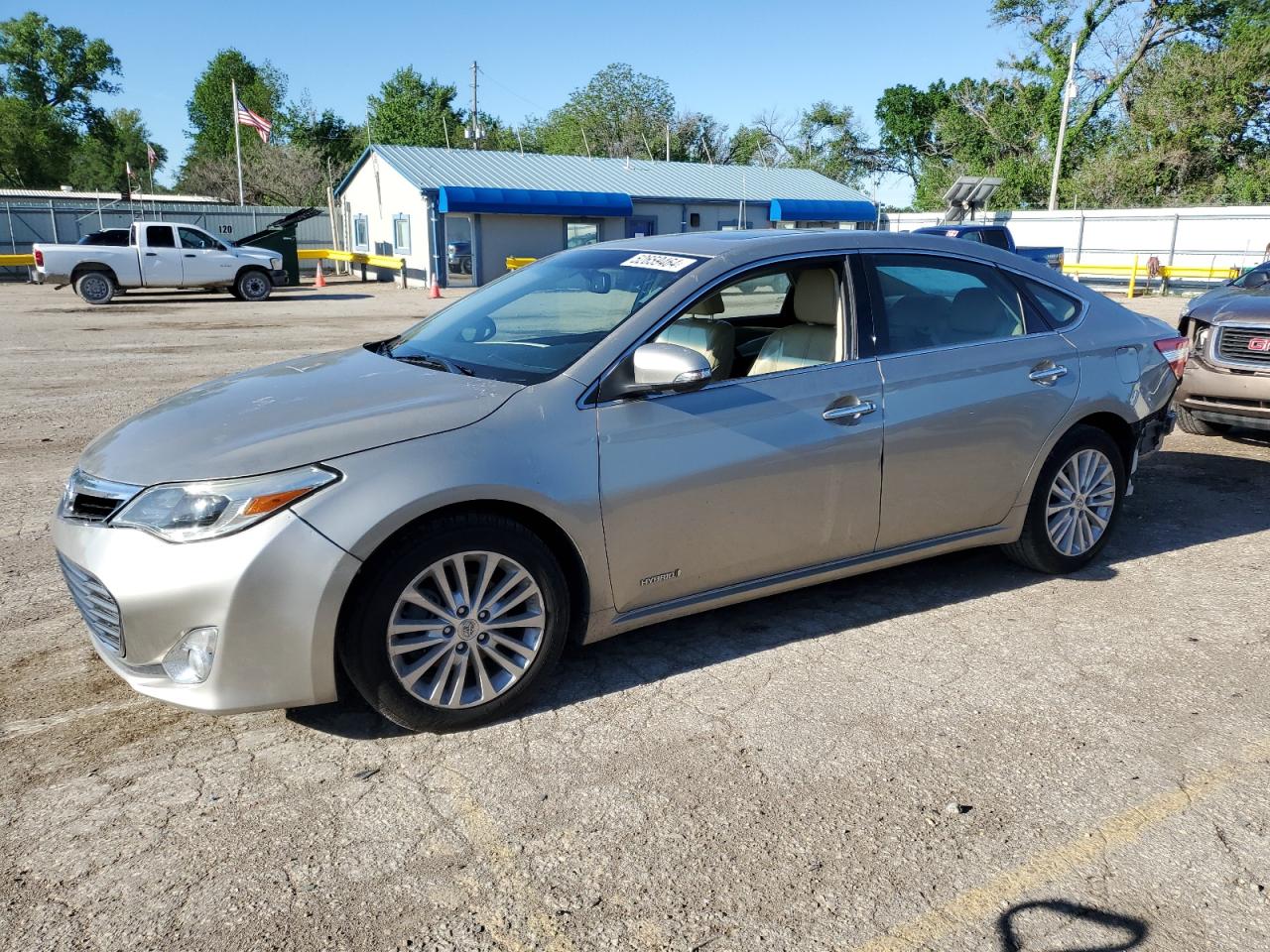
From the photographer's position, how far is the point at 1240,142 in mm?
45062

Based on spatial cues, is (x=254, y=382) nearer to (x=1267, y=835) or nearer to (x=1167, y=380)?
(x=1267, y=835)

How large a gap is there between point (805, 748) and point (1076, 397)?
7.97 ft

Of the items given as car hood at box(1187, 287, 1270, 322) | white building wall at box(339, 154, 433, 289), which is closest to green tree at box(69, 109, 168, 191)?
white building wall at box(339, 154, 433, 289)

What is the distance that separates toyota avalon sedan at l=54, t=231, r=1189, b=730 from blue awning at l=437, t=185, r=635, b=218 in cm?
2850

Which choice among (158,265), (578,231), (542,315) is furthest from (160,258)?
(542,315)

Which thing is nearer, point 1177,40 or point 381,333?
point 381,333

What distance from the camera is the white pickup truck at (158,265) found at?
2195cm

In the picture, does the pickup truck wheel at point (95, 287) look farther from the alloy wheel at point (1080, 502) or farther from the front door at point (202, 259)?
the alloy wheel at point (1080, 502)

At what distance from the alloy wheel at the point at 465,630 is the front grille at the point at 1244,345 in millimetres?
6415

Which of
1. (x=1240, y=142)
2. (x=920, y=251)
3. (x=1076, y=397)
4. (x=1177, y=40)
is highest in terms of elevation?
(x=1177, y=40)

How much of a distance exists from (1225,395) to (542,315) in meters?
5.72

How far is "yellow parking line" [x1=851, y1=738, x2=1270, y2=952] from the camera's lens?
2475 mm

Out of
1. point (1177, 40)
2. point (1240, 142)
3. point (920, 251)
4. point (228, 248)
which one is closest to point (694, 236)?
point (920, 251)

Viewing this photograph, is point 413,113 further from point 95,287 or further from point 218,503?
point 218,503
